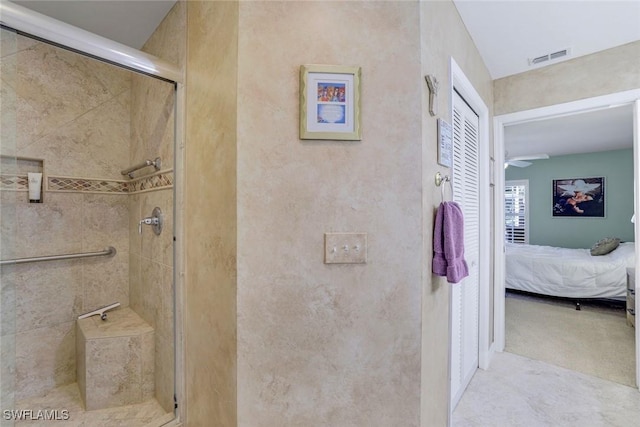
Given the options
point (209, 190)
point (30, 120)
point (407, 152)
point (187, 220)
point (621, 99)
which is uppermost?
point (621, 99)

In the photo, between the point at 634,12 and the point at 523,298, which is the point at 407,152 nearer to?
the point at 634,12

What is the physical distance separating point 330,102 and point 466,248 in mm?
1532

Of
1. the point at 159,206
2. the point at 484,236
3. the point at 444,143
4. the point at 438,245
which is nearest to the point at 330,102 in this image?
the point at 444,143

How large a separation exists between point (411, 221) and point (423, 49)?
746 mm

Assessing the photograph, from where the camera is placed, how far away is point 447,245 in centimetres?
129

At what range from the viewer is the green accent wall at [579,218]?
4.91 m

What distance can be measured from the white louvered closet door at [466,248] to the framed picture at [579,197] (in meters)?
4.69

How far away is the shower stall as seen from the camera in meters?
1.71

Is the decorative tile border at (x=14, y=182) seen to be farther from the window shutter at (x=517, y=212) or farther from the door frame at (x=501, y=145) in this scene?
the window shutter at (x=517, y=212)

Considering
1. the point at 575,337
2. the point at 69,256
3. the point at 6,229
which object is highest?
the point at 6,229

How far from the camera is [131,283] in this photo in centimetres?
227

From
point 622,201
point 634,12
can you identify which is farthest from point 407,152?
point 622,201

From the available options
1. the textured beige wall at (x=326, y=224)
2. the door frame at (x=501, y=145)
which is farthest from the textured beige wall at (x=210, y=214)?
the door frame at (x=501, y=145)

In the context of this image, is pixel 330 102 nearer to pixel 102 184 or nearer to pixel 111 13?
pixel 111 13
